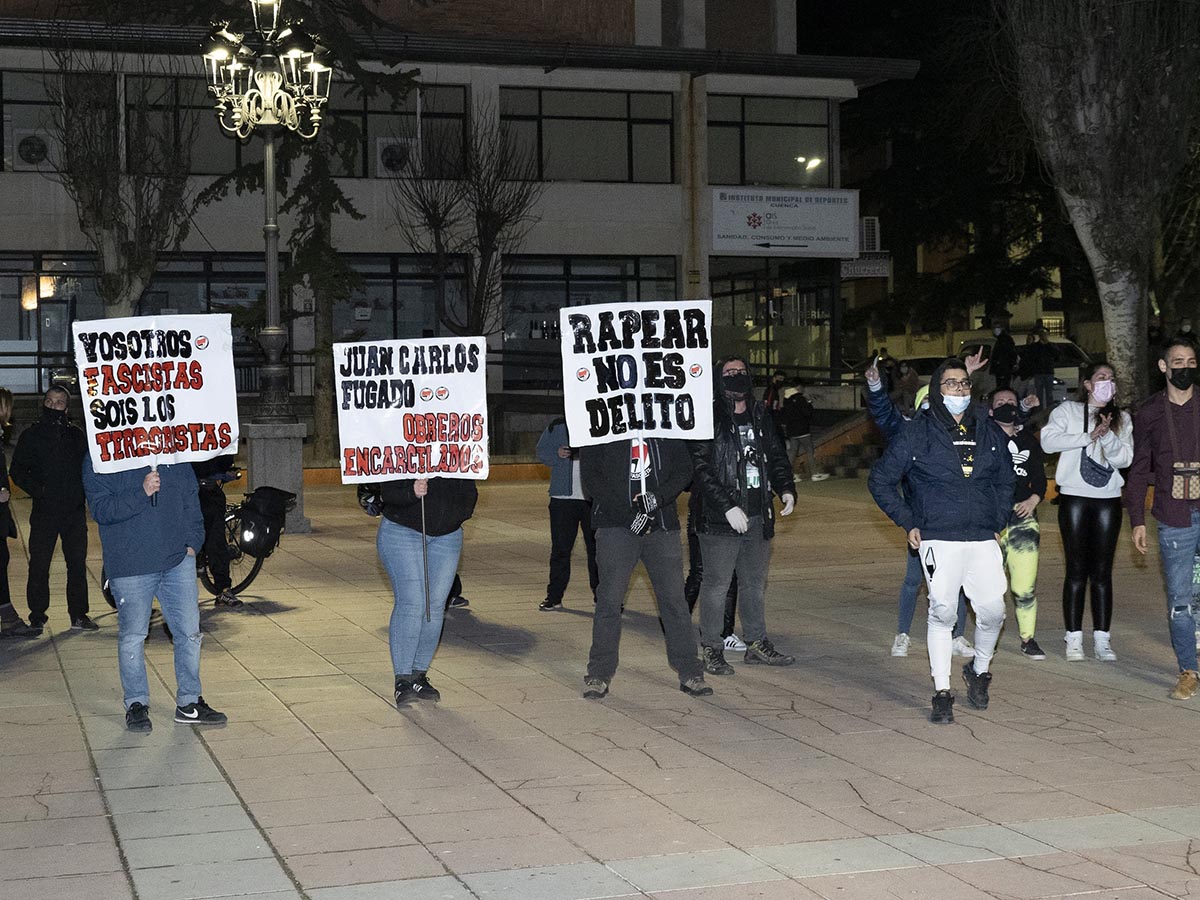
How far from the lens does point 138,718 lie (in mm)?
8516

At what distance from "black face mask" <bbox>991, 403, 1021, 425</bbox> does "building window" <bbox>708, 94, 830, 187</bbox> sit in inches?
1283

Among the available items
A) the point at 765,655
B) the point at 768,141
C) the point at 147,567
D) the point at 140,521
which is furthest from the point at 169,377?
the point at 768,141

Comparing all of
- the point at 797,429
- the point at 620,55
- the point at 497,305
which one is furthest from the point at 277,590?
the point at 620,55

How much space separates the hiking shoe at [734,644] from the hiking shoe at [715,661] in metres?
0.81

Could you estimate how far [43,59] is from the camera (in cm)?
3553

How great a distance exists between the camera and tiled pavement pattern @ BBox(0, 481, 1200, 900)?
592 centimetres

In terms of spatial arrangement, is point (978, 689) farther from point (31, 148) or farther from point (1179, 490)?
point (31, 148)

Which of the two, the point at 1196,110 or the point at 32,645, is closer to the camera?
Result: the point at 32,645

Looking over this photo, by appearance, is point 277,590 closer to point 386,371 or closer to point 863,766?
point 386,371

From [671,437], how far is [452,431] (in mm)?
1264

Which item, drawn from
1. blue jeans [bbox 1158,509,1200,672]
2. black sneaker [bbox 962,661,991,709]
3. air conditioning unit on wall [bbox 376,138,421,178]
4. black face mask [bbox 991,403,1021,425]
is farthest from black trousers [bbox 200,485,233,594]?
air conditioning unit on wall [bbox 376,138,421,178]

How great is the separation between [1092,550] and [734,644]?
242cm

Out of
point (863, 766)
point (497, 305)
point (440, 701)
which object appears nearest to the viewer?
point (863, 766)

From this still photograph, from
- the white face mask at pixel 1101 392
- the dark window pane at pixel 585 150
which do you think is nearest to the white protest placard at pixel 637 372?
the white face mask at pixel 1101 392
